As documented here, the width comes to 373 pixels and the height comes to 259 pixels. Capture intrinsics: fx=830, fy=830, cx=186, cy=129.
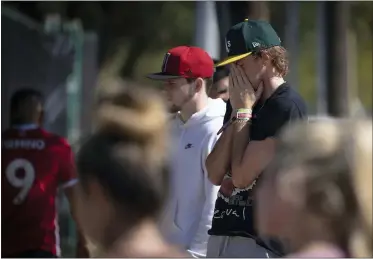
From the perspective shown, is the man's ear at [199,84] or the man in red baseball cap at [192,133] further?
the man's ear at [199,84]

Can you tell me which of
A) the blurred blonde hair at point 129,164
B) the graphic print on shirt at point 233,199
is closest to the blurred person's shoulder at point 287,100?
the graphic print on shirt at point 233,199

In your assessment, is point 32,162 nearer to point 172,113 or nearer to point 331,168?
point 172,113

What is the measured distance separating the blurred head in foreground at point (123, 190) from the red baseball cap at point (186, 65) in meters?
1.50

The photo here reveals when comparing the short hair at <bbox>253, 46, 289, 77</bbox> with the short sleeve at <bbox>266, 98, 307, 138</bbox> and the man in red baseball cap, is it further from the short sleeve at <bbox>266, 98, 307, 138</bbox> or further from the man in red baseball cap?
the man in red baseball cap

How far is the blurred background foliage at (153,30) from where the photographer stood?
21.1 ft

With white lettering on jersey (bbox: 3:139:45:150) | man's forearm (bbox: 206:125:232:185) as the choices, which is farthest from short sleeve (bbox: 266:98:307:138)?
white lettering on jersey (bbox: 3:139:45:150)

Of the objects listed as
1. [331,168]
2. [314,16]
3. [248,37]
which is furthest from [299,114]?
[314,16]

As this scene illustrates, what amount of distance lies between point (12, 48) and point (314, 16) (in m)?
2.41

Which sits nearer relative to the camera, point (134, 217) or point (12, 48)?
point (134, 217)

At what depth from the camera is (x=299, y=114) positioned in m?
2.43

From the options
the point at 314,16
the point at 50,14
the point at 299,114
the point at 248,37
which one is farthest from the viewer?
the point at 50,14

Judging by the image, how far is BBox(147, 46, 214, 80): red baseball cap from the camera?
315 cm

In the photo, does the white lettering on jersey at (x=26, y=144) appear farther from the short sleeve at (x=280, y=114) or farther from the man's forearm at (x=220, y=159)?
the short sleeve at (x=280, y=114)

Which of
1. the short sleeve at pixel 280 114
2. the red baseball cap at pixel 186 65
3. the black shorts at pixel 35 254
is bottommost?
the black shorts at pixel 35 254
